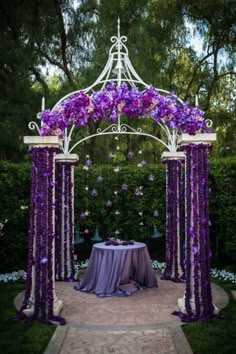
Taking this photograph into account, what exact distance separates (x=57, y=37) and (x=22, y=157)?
3662 mm

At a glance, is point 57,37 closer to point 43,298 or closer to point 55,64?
point 55,64

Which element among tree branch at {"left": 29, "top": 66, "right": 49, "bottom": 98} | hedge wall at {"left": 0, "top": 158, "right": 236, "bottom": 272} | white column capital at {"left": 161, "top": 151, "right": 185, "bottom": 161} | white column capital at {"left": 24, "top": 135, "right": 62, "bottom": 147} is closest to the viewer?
white column capital at {"left": 24, "top": 135, "right": 62, "bottom": 147}

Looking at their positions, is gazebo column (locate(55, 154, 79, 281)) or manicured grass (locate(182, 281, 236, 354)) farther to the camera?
gazebo column (locate(55, 154, 79, 281))

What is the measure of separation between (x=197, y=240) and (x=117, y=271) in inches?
72.6

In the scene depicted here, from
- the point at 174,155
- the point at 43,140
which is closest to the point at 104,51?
the point at 174,155

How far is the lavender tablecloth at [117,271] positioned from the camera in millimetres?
6934

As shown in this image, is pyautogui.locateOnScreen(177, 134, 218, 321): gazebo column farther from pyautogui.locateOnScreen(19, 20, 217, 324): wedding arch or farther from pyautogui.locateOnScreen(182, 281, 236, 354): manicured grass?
pyautogui.locateOnScreen(182, 281, 236, 354): manicured grass

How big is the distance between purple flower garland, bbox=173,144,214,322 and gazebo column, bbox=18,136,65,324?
1.73 metres

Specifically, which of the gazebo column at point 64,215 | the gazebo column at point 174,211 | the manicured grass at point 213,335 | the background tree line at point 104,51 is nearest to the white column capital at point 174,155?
the gazebo column at point 174,211

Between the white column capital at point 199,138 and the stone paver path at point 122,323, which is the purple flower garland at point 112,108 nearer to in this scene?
the white column capital at point 199,138

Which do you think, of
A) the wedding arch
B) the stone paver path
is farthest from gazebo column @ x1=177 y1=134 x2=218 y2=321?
the stone paver path

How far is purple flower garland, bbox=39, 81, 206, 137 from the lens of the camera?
18.8 ft

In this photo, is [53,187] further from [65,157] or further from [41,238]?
[65,157]

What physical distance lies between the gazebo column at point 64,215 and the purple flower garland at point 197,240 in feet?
9.75
